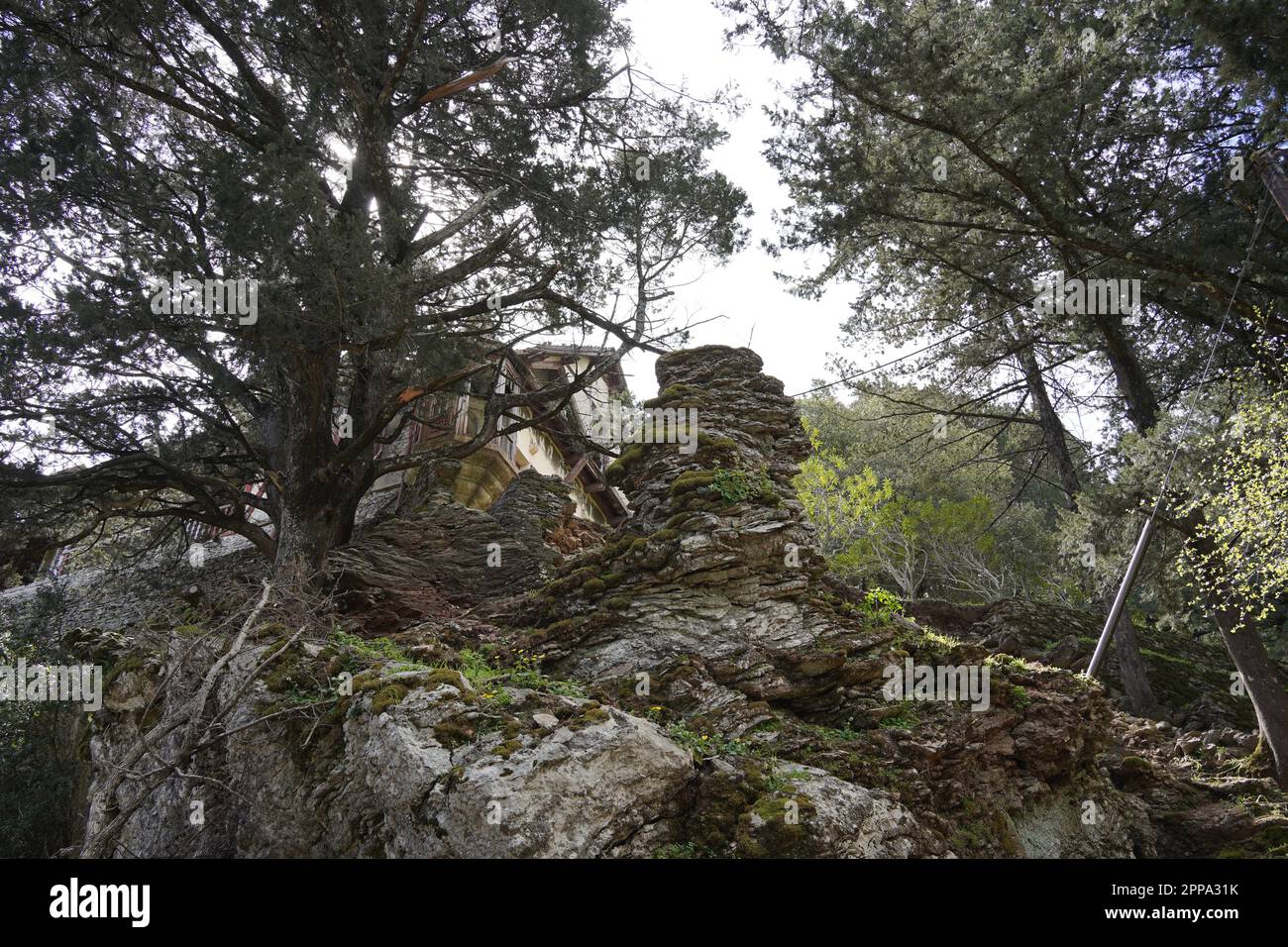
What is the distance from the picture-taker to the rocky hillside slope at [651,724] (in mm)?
5473

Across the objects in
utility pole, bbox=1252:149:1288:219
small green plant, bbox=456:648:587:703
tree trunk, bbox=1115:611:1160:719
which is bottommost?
tree trunk, bbox=1115:611:1160:719

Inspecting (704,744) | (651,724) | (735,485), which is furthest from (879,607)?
(651,724)

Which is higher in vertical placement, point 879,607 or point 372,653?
point 879,607

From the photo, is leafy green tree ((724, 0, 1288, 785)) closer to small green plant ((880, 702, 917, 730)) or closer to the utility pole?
the utility pole

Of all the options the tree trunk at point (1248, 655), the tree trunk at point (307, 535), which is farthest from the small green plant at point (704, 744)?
the tree trunk at point (1248, 655)

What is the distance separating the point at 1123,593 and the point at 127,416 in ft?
45.0

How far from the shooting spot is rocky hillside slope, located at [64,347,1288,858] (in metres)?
5.47

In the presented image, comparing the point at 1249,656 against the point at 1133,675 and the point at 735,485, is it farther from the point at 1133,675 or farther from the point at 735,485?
the point at 735,485

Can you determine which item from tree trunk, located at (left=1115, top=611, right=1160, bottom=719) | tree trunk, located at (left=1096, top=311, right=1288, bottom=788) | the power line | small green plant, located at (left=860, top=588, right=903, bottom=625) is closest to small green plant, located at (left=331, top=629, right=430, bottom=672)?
small green plant, located at (left=860, top=588, right=903, bottom=625)

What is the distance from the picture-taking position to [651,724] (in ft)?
20.5

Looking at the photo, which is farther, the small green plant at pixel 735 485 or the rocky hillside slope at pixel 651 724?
the small green plant at pixel 735 485

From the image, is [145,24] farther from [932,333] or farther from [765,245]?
[932,333]

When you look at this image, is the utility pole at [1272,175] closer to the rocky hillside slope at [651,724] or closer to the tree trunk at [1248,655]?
the tree trunk at [1248,655]

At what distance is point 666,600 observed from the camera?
8742mm
